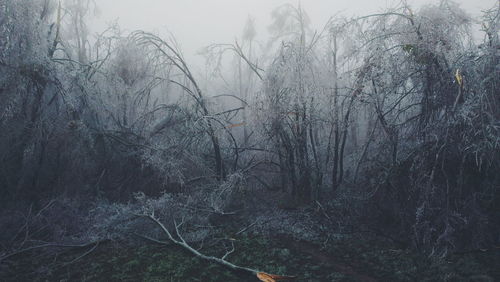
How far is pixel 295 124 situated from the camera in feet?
22.8

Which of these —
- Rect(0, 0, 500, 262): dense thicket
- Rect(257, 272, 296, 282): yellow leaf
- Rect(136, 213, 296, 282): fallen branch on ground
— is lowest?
Rect(257, 272, 296, 282): yellow leaf

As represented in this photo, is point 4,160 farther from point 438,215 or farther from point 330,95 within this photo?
point 438,215

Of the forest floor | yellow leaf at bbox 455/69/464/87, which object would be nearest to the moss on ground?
the forest floor

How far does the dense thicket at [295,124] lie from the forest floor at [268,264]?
411 mm

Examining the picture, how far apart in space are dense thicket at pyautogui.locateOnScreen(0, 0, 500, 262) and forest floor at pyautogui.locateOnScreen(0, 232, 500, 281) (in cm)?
41

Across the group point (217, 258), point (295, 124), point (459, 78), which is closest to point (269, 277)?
point (217, 258)

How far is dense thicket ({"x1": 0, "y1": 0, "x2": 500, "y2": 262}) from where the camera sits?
5234 millimetres

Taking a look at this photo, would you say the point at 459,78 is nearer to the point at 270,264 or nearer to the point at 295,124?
the point at 295,124

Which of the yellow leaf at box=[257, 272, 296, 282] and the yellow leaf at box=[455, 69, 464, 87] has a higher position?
the yellow leaf at box=[455, 69, 464, 87]

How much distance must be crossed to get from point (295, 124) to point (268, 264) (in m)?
2.75

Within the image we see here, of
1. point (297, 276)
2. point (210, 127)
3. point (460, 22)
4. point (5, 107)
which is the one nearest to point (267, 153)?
point (210, 127)

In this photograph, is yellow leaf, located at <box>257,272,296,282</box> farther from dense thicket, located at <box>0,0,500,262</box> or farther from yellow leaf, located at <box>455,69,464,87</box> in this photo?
yellow leaf, located at <box>455,69,464,87</box>

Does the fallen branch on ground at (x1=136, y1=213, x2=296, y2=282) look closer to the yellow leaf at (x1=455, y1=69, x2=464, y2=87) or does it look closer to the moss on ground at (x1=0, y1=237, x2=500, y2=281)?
the moss on ground at (x1=0, y1=237, x2=500, y2=281)

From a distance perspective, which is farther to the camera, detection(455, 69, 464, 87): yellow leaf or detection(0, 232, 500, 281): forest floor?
detection(455, 69, 464, 87): yellow leaf
